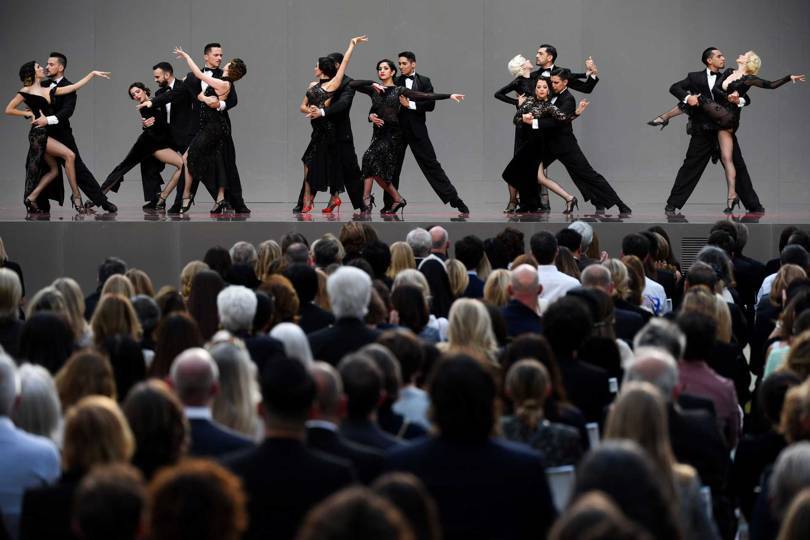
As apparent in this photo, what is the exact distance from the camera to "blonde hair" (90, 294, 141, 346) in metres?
5.89

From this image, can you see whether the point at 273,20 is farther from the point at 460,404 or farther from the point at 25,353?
the point at 460,404

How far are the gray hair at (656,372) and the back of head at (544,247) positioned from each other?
A: 12.2ft

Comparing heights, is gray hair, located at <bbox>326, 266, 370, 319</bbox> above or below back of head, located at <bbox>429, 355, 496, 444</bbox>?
above

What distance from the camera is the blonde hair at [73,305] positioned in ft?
21.1

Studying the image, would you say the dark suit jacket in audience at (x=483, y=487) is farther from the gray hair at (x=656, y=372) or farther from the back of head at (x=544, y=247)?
the back of head at (x=544, y=247)

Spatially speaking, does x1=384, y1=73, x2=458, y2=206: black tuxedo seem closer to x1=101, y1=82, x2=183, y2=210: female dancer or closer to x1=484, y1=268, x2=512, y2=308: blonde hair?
x1=101, y1=82, x2=183, y2=210: female dancer

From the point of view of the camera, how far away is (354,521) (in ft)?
8.52

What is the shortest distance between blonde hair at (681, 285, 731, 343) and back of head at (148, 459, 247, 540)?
3.68 m

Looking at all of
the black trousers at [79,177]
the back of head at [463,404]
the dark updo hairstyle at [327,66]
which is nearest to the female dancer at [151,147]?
the black trousers at [79,177]

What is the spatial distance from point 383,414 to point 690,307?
6.52 ft

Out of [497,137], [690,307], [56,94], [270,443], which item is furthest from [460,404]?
[497,137]

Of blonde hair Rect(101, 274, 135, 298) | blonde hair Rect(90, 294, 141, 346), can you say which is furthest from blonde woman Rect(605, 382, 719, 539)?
blonde hair Rect(101, 274, 135, 298)

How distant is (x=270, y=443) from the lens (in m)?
3.83

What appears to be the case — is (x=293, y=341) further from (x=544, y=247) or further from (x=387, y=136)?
(x=387, y=136)
